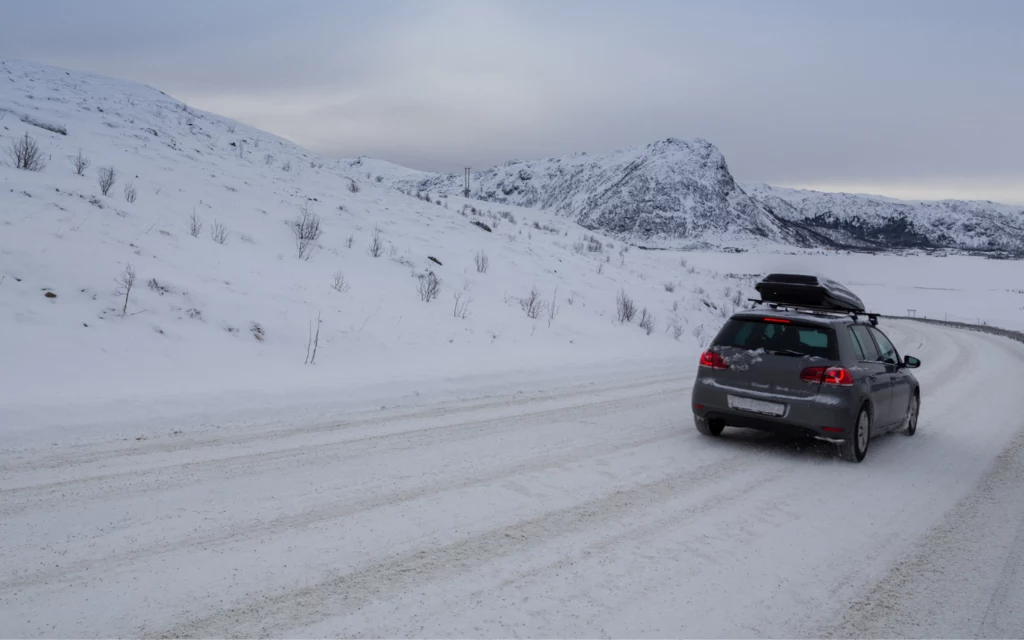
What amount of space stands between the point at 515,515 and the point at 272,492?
1954 mm

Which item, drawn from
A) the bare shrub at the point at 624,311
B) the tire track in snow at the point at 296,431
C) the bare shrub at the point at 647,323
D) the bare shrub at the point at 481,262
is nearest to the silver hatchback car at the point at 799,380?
the tire track in snow at the point at 296,431

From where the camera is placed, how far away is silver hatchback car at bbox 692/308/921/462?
7.30 metres

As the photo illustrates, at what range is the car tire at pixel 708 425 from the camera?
816 centimetres

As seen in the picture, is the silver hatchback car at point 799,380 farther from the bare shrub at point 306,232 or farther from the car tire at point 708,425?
the bare shrub at point 306,232

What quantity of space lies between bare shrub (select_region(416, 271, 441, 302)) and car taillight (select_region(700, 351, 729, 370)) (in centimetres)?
868

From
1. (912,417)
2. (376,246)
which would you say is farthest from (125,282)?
(912,417)

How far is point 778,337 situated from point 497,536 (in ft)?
15.0

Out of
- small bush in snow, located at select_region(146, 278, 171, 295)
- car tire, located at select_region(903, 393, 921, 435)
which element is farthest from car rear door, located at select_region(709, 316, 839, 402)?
small bush in snow, located at select_region(146, 278, 171, 295)

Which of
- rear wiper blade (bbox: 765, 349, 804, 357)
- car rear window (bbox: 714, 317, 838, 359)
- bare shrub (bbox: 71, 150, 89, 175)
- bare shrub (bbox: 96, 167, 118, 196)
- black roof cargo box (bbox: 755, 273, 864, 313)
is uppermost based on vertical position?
bare shrub (bbox: 71, 150, 89, 175)

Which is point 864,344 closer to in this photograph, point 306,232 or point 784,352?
point 784,352

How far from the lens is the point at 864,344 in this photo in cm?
818

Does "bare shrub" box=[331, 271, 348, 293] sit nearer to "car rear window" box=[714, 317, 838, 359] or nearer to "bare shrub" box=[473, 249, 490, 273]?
"bare shrub" box=[473, 249, 490, 273]

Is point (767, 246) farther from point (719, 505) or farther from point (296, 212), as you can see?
point (719, 505)

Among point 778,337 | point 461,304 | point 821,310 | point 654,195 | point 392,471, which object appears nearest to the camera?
point 392,471
